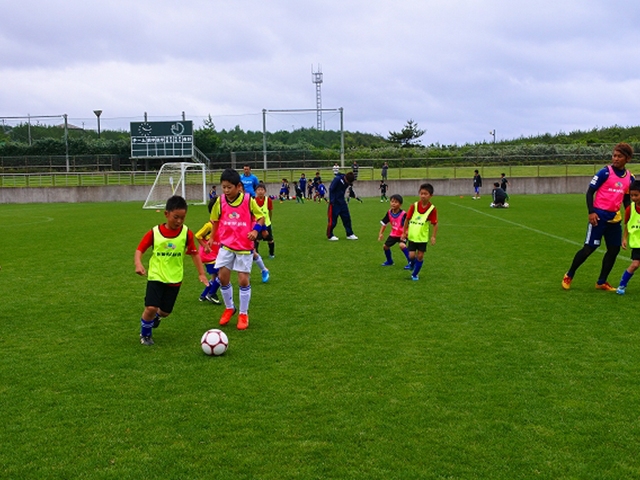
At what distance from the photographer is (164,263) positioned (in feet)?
21.1

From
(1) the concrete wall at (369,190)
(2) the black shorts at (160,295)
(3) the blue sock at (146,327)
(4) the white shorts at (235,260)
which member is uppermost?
(1) the concrete wall at (369,190)

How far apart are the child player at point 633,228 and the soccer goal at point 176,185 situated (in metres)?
27.1

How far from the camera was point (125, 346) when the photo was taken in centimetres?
650

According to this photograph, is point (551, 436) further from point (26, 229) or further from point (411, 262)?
point (26, 229)

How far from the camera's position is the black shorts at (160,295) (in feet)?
21.0

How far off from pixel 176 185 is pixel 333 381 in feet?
108

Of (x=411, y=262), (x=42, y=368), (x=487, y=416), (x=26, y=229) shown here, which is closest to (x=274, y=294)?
(x=411, y=262)

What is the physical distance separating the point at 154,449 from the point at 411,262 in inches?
299

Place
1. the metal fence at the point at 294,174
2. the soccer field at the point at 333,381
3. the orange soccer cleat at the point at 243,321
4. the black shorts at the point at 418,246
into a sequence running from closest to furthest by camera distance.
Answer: the soccer field at the point at 333,381 → the orange soccer cleat at the point at 243,321 → the black shorts at the point at 418,246 → the metal fence at the point at 294,174

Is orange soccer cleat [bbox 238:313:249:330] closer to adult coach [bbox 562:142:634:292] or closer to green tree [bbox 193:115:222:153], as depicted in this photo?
adult coach [bbox 562:142:634:292]

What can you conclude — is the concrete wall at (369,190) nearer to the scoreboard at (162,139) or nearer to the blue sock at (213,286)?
the scoreboard at (162,139)

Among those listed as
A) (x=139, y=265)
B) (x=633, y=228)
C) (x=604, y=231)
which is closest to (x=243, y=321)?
(x=139, y=265)

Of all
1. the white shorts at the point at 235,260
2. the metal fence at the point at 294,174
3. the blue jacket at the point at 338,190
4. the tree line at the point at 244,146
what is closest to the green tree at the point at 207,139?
the tree line at the point at 244,146

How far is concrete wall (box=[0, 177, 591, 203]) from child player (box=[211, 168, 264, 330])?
34.5 metres
